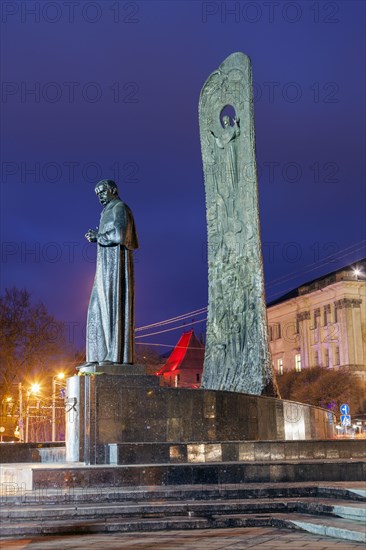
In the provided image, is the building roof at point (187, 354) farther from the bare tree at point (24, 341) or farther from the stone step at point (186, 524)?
the stone step at point (186, 524)

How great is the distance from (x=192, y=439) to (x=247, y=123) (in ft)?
34.7

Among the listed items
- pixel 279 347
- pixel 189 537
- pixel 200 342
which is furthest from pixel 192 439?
pixel 279 347

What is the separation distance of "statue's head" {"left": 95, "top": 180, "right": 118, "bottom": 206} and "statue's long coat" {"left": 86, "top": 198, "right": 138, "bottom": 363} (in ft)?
0.85

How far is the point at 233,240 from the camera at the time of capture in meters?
19.9

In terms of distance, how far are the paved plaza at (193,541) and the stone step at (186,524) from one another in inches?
5.8

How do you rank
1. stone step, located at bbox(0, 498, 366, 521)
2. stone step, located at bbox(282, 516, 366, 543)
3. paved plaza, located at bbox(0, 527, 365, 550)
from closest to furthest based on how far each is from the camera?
paved plaza, located at bbox(0, 527, 365, 550) < stone step, located at bbox(282, 516, 366, 543) < stone step, located at bbox(0, 498, 366, 521)

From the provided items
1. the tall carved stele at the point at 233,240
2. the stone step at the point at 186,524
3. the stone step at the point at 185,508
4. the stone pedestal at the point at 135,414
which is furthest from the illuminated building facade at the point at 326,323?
the stone step at the point at 186,524

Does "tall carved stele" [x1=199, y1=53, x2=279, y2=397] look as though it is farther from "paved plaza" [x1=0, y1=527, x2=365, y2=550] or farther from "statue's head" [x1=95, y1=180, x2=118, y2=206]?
"paved plaza" [x1=0, y1=527, x2=365, y2=550]

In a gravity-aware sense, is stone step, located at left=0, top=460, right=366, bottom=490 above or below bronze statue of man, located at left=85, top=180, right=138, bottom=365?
below

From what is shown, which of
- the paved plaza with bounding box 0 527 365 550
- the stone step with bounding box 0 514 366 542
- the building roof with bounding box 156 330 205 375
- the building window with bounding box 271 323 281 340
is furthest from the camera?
the building window with bounding box 271 323 281 340

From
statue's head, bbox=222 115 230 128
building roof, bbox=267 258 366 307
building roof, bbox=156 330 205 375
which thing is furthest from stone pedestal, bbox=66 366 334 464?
building roof, bbox=267 258 366 307

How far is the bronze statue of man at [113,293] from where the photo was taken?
11438 millimetres

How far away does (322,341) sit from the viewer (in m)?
73.7

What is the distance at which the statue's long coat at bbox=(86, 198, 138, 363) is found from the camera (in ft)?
37.6
